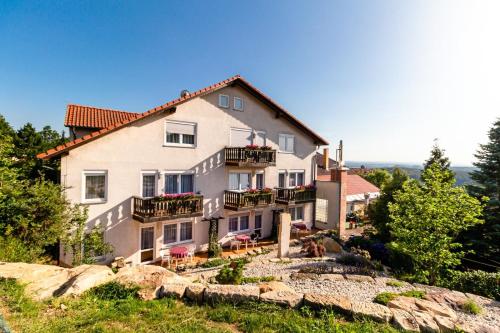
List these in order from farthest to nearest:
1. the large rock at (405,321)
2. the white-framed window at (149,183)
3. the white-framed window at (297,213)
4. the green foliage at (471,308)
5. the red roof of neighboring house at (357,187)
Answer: the red roof of neighboring house at (357,187)
the white-framed window at (297,213)
the white-framed window at (149,183)
the green foliage at (471,308)
the large rock at (405,321)

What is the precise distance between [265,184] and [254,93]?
7.93 metres

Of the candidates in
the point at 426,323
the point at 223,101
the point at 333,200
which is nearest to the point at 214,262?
the point at 426,323

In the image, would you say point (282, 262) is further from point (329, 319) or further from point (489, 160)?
point (489, 160)

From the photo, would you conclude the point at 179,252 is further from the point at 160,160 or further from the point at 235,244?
the point at 160,160

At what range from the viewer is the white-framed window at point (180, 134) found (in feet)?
54.6

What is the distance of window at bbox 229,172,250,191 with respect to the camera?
1994 centimetres

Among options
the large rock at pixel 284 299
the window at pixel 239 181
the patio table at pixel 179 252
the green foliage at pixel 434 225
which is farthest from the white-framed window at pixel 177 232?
the green foliage at pixel 434 225

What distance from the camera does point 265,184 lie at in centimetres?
2177

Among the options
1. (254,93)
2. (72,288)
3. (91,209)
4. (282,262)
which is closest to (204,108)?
(254,93)

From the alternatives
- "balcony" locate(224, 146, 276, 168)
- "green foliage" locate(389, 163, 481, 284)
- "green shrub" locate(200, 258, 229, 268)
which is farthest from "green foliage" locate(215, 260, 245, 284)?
"balcony" locate(224, 146, 276, 168)

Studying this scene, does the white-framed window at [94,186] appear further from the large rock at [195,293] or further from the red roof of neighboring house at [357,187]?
the red roof of neighboring house at [357,187]

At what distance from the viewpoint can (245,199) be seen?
18.9 m

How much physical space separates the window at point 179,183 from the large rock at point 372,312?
43.5 ft

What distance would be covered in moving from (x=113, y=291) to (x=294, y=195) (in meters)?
17.0
